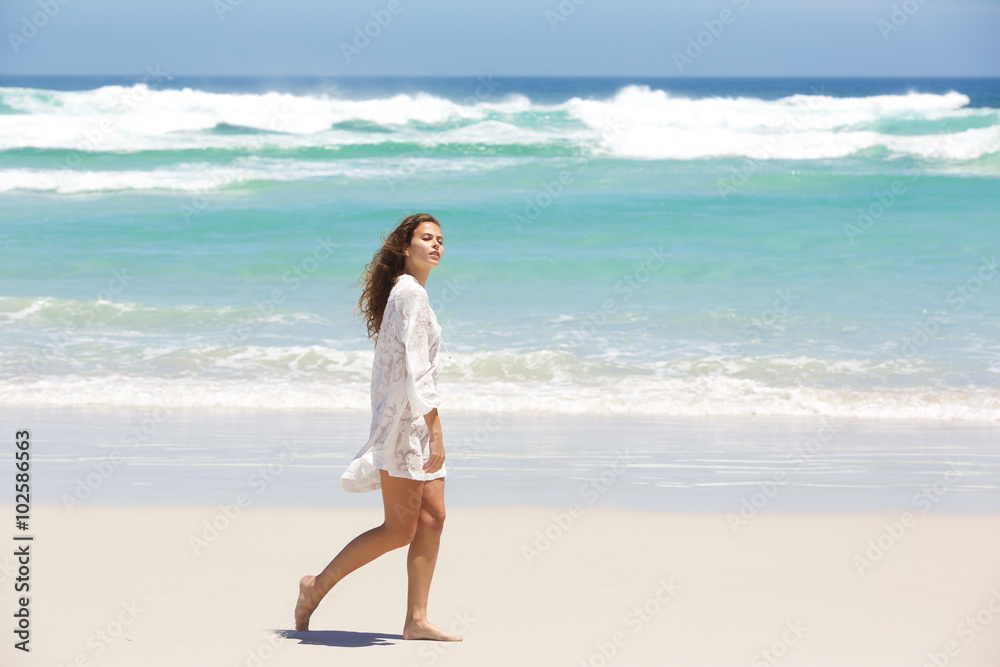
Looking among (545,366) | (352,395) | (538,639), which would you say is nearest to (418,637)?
(538,639)

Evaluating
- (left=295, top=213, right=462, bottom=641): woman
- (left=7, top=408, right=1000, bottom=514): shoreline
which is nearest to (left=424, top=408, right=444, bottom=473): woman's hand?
(left=295, top=213, right=462, bottom=641): woman

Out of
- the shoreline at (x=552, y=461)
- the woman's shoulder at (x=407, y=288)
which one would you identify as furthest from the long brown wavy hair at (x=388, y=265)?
the shoreline at (x=552, y=461)

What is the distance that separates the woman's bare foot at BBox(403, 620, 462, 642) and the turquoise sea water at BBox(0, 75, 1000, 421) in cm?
457

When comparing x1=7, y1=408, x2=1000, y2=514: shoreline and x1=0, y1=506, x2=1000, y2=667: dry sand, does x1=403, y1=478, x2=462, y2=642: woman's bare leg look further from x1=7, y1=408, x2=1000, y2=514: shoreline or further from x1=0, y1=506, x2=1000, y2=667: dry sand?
x1=7, y1=408, x2=1000, y2=514: shoreline

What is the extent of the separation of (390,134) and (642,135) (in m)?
8.48

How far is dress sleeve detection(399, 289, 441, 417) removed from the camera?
3394mm

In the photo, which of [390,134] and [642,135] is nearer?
[642,135]

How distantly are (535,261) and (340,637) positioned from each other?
36.0ft

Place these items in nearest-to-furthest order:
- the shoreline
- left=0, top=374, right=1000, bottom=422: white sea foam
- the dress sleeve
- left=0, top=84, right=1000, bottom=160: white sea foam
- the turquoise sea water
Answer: the dress sleeve < the shoreline < left=0, top=374, right=1000, bottom=422: white sea foam < the turquoise sea water < left=0, top=84, right=1000, bottom=160: white sea foam

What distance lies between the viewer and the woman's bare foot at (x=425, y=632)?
3.67 metres

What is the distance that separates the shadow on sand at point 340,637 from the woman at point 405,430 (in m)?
0.06

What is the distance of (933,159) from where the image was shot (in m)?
25.6

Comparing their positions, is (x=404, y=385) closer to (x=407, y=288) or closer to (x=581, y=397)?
(x=407, y=288)

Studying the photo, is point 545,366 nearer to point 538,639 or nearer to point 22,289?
point 538,639
